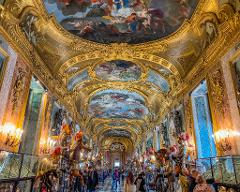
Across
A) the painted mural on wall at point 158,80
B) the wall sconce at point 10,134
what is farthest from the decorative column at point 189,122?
the wall sconce at point 10,134

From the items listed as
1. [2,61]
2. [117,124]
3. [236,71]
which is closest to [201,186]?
[236,71]

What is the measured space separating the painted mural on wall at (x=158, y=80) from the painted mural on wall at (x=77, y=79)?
4.67 m

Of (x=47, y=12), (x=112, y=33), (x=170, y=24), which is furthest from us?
(x=112, y=33)

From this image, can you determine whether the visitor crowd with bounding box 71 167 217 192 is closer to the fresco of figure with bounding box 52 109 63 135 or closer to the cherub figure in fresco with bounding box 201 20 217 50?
the fresco of figure with bounding box 52 109 63 135

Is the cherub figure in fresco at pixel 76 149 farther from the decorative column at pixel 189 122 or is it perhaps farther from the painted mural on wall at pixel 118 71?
the painted mural on wall at pixel 118 71

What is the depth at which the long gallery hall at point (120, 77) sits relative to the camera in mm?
7578

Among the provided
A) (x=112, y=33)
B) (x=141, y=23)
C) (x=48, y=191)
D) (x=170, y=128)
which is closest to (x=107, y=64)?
(x=112, y=33)

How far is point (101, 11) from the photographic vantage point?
394 inches

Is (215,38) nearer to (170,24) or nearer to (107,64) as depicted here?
(170,24)

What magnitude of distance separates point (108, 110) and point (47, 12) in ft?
57.1

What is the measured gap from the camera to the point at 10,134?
7.85m

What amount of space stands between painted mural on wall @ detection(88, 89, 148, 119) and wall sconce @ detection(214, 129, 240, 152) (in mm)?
11739

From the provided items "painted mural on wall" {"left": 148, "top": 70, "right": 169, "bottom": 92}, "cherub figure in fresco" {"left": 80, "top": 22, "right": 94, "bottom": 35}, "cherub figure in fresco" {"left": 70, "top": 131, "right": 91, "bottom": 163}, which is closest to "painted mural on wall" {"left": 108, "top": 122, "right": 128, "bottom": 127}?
"painted mural on wall" {"left": 148, "top": 70, "right": 169, "bottom": 92}

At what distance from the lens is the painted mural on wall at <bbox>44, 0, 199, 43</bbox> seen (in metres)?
9.45
